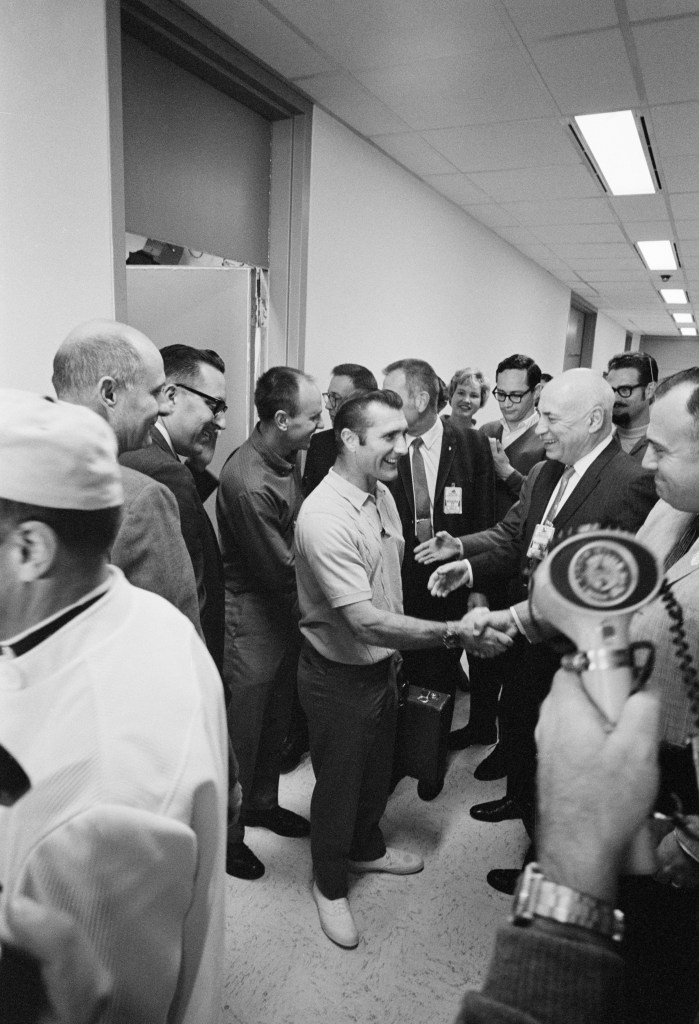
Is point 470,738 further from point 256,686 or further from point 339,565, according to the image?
point 339,565

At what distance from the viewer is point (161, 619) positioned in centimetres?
81

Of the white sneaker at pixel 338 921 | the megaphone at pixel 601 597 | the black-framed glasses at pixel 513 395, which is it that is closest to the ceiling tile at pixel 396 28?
the black-framed glasses at pixel 513 395

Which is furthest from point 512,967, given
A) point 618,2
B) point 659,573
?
point 618,2

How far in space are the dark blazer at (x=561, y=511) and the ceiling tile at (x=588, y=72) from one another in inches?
66.9

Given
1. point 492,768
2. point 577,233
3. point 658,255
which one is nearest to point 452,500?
point 492,768

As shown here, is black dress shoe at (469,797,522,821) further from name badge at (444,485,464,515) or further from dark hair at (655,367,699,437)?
dark hair at (655,367,699,437)

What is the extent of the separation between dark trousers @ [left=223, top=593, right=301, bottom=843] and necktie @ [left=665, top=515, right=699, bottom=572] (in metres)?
1.35

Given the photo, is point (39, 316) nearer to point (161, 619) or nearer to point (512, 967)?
point (161, 619)

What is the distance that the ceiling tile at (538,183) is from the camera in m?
4.13

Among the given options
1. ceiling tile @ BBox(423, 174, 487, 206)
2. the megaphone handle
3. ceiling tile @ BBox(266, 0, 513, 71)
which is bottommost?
the megaphone handle

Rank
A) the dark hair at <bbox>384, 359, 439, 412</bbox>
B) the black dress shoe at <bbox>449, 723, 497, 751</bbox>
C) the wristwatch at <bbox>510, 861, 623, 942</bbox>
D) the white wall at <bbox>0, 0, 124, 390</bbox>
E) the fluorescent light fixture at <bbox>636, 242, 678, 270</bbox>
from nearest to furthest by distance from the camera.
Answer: the wristwatch at <bbox>510, 861, 623, 942</bbox> → the white wall at <bbox>0, 0, 124, 390</bbox> → the dark hair at <bbox>384, 359, 439, 412</bbox> → the black dress shoe at <bbox>449, 723, 497, 751</bbox> → the fluorescent light fixture at <bbox>636, 242, 678, 270</bbox>

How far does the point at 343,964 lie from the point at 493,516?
1.87m

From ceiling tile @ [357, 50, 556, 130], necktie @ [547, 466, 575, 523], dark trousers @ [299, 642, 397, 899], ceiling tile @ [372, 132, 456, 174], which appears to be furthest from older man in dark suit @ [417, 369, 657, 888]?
ceiling tile @ [372, 132, 456, 174]

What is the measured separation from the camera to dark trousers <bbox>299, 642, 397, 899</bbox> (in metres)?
1.87
